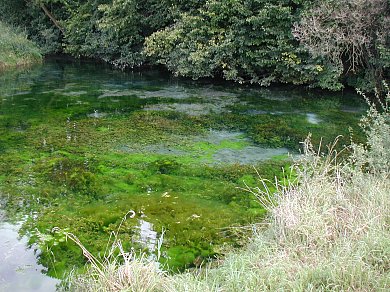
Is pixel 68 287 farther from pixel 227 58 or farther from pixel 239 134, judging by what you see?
pixel 227 58

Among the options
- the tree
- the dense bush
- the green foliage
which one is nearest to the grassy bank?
the dense bush

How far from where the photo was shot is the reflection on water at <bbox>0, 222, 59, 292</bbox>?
4.23 meters

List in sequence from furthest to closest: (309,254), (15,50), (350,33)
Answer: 1. (15,50)
2. (350,33)
3. (309,254)

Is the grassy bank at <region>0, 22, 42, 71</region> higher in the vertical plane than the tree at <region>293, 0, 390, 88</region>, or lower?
lower

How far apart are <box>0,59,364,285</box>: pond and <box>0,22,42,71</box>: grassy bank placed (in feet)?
13.4

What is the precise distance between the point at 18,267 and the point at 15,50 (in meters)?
16.1

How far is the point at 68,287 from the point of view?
4.11 m

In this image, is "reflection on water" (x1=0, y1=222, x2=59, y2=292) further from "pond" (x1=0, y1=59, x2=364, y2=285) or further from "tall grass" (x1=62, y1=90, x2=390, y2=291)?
"tall grass" (x1=62, y1=90, x2=390, y2=291)

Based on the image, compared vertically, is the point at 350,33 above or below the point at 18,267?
above

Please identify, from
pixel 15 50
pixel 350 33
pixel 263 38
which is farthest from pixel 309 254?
pixel 15 50

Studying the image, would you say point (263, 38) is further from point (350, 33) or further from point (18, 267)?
point (18, 267)

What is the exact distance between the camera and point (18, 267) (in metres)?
4.54

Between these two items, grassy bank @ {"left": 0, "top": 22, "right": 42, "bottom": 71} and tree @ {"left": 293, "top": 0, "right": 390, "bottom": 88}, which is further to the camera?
grassy bank @ {"left": 0, "top": 22, "right": 42, "bottom": 71}

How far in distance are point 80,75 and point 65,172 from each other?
10.5 m
